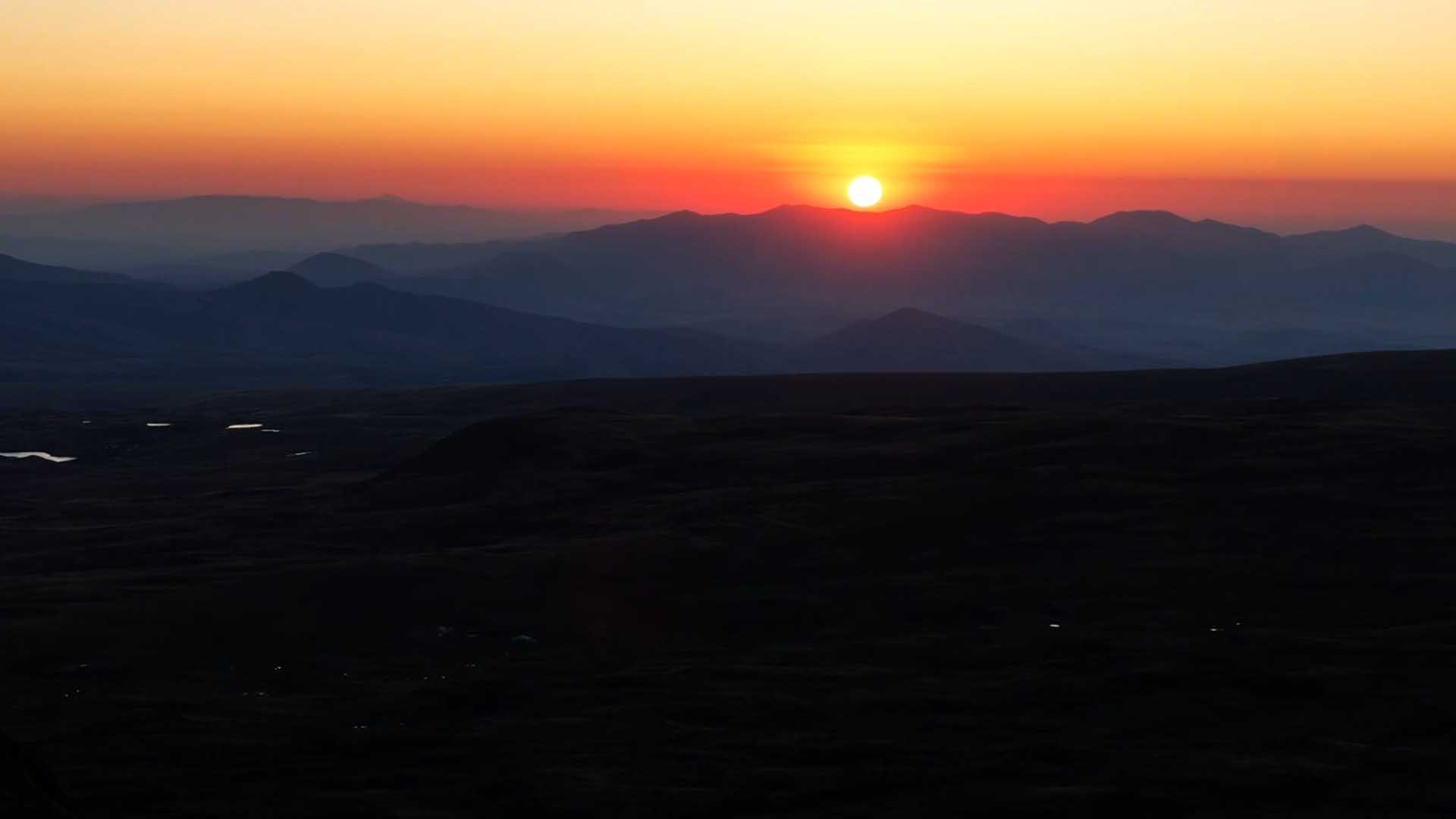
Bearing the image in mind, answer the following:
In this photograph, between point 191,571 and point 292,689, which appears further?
point 191,571

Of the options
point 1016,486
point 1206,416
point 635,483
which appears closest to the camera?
point 1016,486

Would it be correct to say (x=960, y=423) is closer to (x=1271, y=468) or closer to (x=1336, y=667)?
(x=1271, y=468)

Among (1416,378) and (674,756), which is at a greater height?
(1416,378)

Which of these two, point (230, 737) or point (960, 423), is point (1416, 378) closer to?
point (960, 423)

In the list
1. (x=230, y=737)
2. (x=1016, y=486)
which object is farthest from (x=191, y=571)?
(x=1016, y=486)

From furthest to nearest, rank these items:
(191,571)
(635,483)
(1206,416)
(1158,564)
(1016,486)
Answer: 1. (1206,416)
2. (635,483)
3. (1016,486)
4. (191,571)
5. (1158,564)

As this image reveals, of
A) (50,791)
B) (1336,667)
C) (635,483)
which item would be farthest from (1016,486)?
(50,791)
